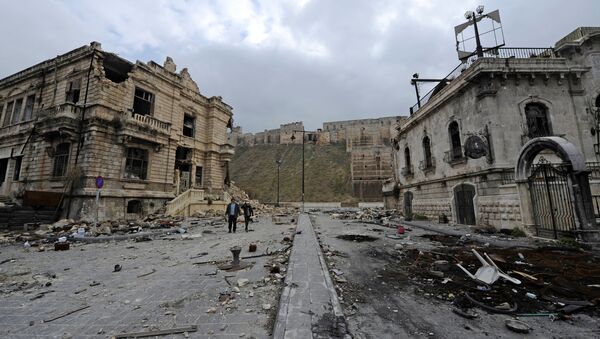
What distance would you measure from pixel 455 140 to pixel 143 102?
70.8 ft

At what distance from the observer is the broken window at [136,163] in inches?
626

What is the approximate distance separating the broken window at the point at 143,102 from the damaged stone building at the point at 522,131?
20.5 meters

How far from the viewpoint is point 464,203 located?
12211 millimetres

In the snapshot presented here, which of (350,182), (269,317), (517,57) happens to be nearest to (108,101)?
(269,317)

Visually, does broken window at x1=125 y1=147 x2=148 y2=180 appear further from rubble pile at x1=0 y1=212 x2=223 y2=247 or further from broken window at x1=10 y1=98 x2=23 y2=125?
broken window at x1=10 y1=98 x2=23 y2=125

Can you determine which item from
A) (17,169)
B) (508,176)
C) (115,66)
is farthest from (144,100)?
(508,176)

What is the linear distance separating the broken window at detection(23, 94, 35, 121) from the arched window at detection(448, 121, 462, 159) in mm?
29475

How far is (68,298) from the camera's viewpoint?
12.2 feet

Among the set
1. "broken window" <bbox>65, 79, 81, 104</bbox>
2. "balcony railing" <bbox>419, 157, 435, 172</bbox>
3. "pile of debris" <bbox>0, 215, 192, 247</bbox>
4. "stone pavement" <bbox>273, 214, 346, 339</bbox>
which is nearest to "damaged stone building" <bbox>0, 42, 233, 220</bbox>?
"broken window" <bbox>65, 79, 81, 104</bbox>

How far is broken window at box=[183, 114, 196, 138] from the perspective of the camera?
21.7 m

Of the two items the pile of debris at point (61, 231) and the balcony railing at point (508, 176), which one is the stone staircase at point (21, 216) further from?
the balcony railing at point (508, 176)

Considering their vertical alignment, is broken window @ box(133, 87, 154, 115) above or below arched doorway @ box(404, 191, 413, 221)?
above

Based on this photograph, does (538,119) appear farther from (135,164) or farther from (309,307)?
(135,164)

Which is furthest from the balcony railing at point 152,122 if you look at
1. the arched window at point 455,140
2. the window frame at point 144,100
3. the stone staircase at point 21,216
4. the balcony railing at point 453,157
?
the arched window at point 455,140
